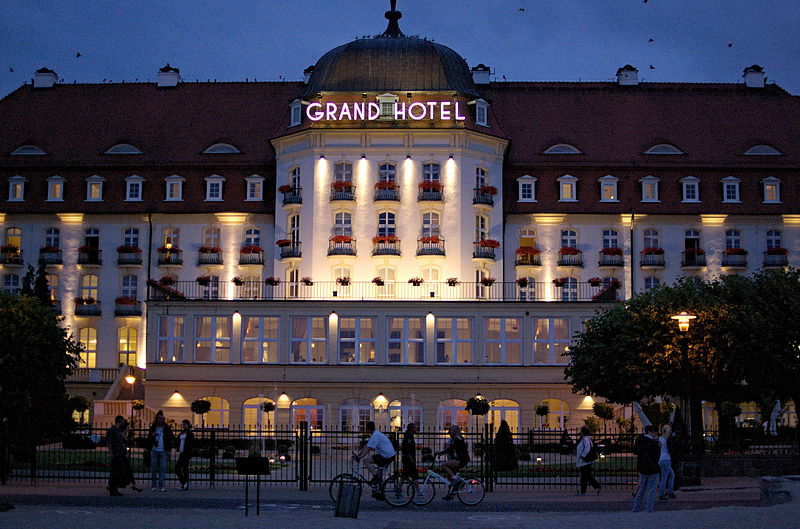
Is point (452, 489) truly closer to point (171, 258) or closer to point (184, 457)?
point (184, 457)

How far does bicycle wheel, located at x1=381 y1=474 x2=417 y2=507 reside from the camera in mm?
30484

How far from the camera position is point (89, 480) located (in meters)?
36.8

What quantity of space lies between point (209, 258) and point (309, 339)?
13270mm

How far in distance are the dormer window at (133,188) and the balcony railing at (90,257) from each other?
3.68 metres

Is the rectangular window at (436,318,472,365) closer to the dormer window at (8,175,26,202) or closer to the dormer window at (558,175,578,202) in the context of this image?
the dormer window at (558,175,578,202)

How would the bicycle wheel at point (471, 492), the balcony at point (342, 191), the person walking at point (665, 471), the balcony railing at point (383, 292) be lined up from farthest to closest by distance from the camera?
the balcony at point (342, 191)
the balcony railing at point (383, 292)
the person walking at point (665, 471)
the bicycle wheel at point (471, 492)

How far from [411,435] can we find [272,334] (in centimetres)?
3105

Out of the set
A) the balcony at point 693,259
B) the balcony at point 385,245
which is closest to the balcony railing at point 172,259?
the balcony at point 385,245

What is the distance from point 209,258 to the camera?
241 ft

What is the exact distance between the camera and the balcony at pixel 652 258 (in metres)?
73.2

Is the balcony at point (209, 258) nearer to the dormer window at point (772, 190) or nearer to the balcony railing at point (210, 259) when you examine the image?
the balcony railing at point (210, 259)

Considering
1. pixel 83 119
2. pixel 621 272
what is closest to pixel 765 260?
pixel 621 272

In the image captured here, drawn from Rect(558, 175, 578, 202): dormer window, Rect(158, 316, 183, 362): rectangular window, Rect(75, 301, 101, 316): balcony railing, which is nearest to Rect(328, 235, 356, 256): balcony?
Rect(158, 316, 183, 362): rectangular window

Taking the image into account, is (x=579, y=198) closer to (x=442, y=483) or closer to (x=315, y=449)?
(x=315, y=449)
